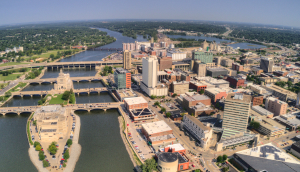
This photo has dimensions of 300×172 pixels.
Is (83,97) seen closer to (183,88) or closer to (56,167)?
(183,88)

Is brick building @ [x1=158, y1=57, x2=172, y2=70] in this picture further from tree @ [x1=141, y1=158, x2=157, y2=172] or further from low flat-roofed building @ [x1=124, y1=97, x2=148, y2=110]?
tree @ [x1=141, y1=158, x2=157, y2=172]

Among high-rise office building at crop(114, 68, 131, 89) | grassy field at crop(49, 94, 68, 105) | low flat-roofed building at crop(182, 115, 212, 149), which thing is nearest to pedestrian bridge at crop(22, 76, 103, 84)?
high-rise office building at crop(114, 68, 131, 89)

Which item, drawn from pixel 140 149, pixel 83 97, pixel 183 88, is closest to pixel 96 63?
pixel 83 97

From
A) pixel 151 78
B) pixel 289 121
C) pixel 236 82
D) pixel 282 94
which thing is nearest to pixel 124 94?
pixel 151 78

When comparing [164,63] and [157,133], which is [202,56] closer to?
[164,63]

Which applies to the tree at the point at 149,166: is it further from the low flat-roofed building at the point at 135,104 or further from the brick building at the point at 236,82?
the brick building at the point at 236,82
